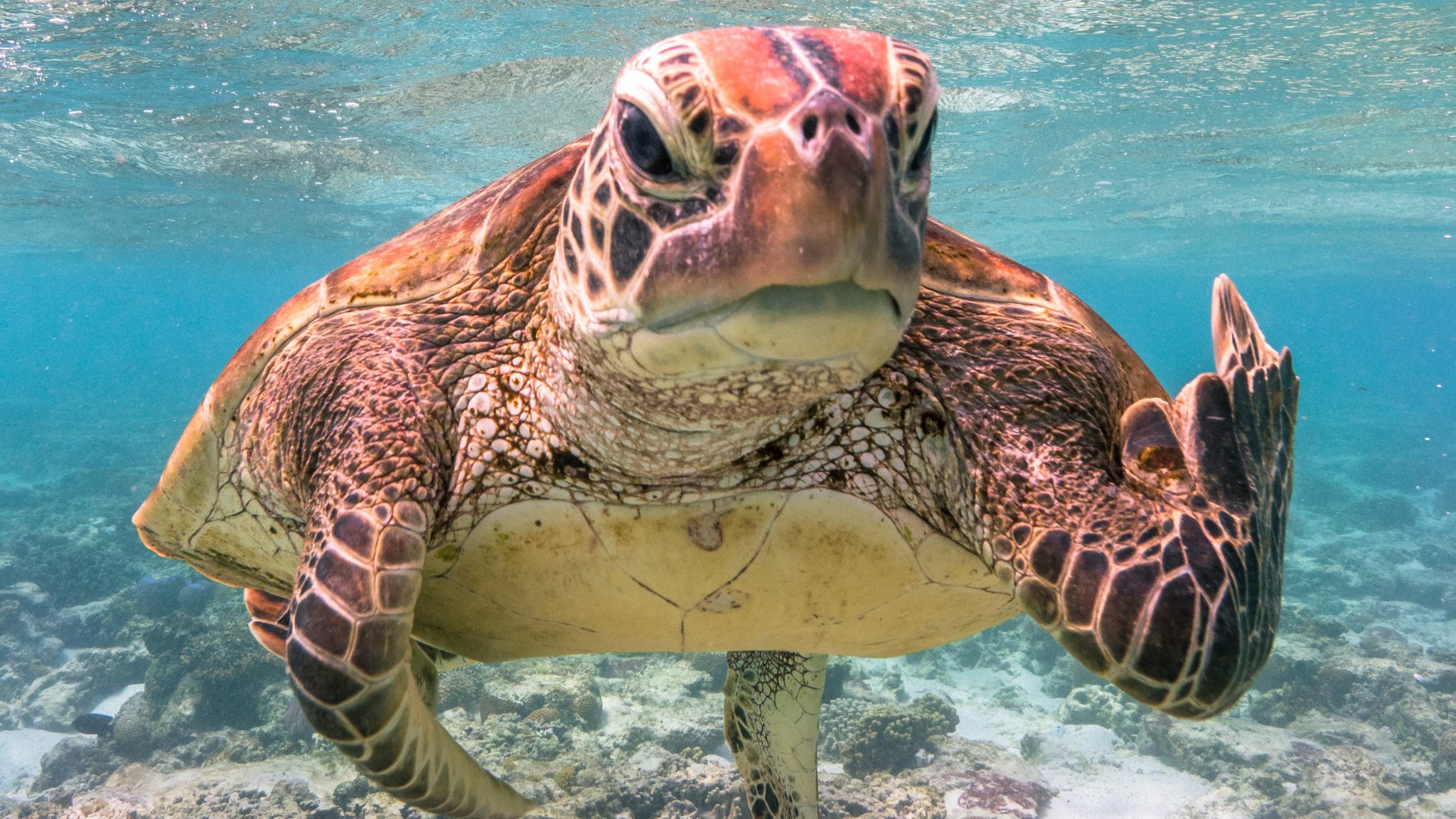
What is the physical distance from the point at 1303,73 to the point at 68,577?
21.6m

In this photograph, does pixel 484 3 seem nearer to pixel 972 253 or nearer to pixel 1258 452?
pixel 972 253

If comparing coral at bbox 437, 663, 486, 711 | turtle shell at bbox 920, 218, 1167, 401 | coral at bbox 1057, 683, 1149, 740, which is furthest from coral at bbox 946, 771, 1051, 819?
turtle shell at bbox 920, 218, 1167, 401

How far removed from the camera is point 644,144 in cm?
132

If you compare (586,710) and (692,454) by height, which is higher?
(692,454)

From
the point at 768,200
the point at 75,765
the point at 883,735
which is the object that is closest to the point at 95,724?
the point at 75,765

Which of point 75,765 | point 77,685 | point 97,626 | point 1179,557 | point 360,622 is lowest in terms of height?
point 77,685

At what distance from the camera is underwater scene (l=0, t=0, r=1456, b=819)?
1.95 meters

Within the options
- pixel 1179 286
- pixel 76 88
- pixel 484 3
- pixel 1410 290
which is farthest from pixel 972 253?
pixel 1410 290

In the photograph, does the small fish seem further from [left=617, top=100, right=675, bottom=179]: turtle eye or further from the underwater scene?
[left=617, top=100, right=675, bottom=179]: turtle eye

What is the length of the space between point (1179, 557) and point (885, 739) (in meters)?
6.99

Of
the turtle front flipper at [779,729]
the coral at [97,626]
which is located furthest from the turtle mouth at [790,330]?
the coral at [97,626]

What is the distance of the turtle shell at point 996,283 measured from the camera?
231 centimetres

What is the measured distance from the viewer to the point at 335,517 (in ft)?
6.44

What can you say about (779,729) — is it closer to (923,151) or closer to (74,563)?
(923,151)
